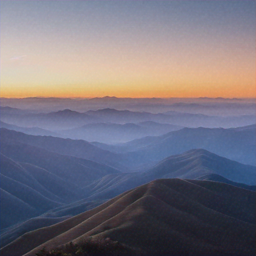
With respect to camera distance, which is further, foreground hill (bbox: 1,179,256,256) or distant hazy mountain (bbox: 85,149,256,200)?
distant hazy mountain (bbox: 85,149,256,200)

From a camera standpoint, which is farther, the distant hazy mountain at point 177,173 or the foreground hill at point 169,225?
the distant hazy mountain at point 177,173

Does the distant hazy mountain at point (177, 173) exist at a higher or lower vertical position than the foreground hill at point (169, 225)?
lower

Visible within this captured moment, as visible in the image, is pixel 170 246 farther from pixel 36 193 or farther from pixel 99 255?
pixel 36 193

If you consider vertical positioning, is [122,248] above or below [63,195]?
above

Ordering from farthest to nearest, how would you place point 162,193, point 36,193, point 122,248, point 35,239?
point 36,193, point 162,193, point 35,239, point 122,248

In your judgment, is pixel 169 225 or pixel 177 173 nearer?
pixel 169 225

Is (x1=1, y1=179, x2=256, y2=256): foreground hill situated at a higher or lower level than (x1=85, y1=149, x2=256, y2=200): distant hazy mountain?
higher

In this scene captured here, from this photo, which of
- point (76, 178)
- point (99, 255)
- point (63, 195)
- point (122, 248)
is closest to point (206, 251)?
point (122, 248)

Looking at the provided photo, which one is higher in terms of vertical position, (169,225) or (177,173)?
(169,225)
